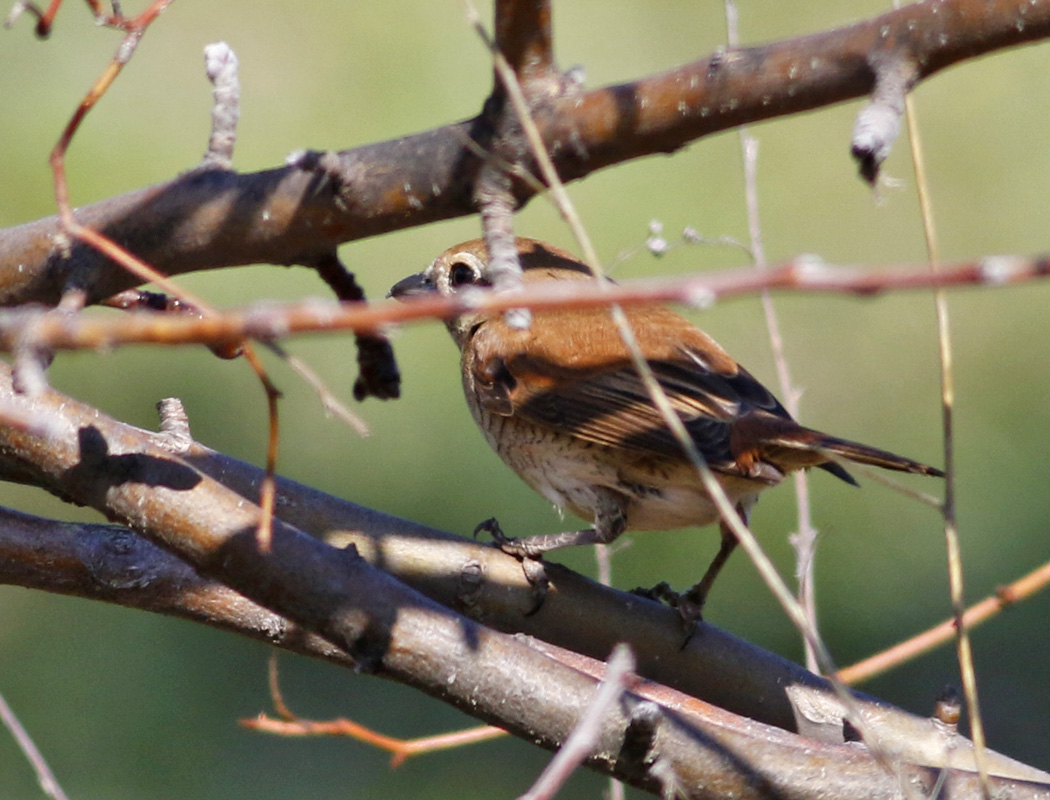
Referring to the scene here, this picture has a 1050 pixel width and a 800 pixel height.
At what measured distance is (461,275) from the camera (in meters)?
3.90

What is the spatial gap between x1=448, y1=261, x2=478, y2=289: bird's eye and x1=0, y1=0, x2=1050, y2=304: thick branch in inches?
70.4

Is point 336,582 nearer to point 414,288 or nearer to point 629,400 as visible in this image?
point 629,400

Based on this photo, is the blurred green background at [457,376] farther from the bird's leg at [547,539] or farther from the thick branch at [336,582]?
the thick branch at [336,582]

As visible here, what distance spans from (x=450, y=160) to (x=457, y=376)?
4.51 m

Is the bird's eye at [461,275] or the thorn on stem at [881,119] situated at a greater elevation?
the bird's eye at [461,275]

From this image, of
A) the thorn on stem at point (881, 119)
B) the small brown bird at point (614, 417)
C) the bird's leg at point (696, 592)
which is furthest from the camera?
the small brown bird at point (614, 417)

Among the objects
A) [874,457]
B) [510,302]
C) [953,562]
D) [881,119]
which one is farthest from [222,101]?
[874,457]

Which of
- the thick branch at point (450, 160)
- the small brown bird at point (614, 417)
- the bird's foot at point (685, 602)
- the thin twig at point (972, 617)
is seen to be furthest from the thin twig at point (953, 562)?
the small brown bird at point (614, 417)

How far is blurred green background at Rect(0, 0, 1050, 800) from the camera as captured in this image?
481cm

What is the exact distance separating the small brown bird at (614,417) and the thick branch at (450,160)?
1.13 m

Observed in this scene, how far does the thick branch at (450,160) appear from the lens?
1.62 m

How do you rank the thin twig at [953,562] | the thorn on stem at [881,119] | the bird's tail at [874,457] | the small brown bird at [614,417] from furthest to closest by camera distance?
1. the small brown bird at [614,417]
2. the bird's tail at [874,457]
3. the thin twig at [953,562]
4. the thorn on stem at [881,119]

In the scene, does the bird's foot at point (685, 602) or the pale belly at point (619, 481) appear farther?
the pale belly at point (619, 481)

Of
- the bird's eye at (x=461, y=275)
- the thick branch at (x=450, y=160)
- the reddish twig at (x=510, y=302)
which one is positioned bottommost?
the reddish twig at (x=510, y=302)
